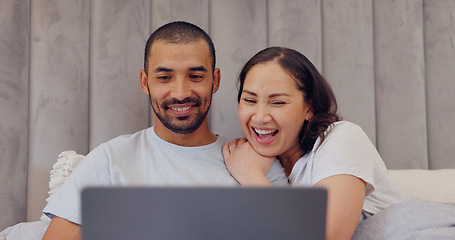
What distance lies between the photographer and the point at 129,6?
152 centimetres

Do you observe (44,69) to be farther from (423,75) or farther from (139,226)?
(423,75)

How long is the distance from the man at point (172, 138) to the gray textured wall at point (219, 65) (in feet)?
0.75

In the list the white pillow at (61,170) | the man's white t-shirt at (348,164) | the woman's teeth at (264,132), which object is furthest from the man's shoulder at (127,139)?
the man's white t-shirt at (348,164)

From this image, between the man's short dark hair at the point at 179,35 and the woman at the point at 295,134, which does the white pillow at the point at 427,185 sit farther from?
the man's short dark hair at the point at 179,35

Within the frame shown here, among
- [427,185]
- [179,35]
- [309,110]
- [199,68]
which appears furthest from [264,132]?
[427,185]

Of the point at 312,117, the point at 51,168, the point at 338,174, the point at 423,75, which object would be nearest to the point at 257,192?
the point at 338,174

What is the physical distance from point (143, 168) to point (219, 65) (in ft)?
1.71

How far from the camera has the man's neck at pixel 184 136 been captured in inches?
52.2

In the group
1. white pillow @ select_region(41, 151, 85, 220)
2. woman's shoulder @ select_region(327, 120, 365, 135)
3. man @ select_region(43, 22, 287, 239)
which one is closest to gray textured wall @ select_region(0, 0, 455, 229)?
white pillow @ select_region(41, 151, 85, 220)

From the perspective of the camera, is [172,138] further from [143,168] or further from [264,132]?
[264,132]

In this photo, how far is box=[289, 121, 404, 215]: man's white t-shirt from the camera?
3.37ft

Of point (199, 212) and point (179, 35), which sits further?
point (179, 35)

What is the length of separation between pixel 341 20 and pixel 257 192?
48.6 inches

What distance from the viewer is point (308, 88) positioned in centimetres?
126
